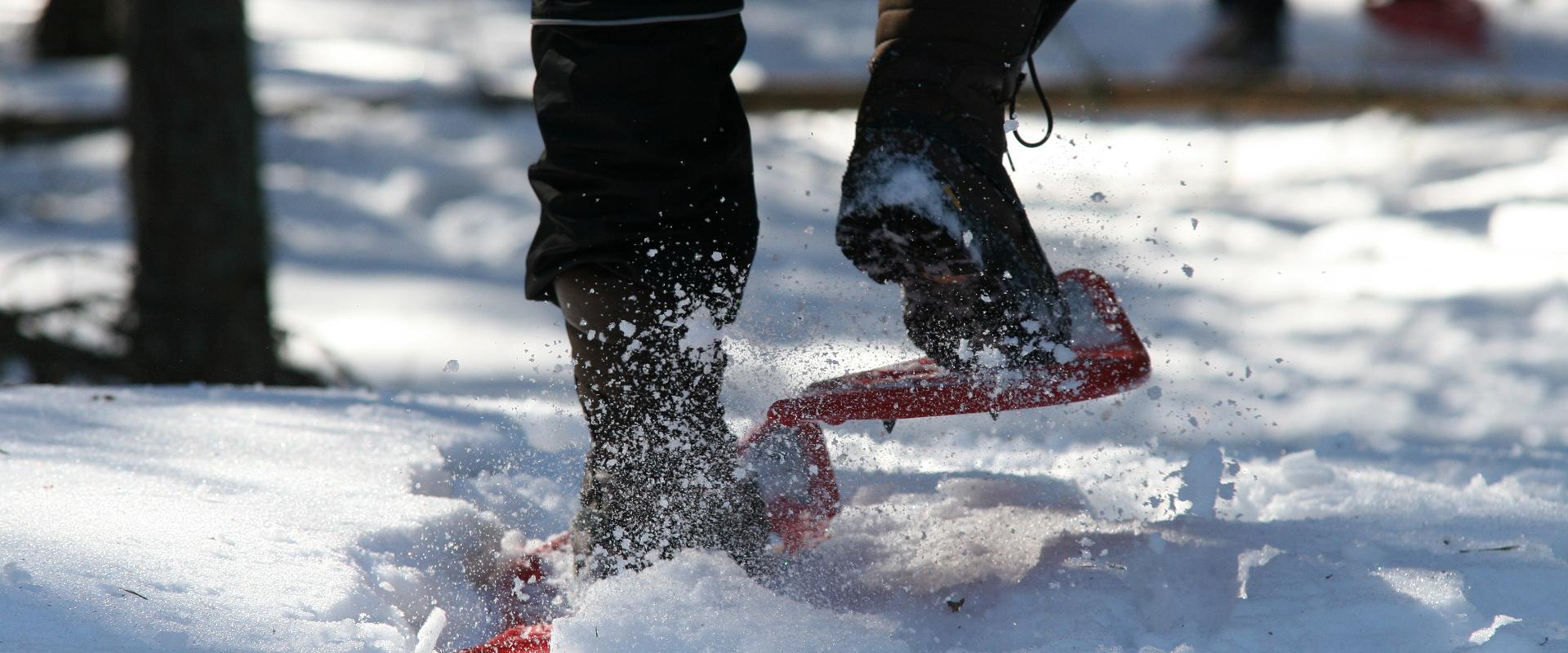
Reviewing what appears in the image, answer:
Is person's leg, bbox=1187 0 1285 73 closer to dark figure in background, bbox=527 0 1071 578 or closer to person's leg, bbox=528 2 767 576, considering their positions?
dark figure in background, bbox=527 0 1071 578

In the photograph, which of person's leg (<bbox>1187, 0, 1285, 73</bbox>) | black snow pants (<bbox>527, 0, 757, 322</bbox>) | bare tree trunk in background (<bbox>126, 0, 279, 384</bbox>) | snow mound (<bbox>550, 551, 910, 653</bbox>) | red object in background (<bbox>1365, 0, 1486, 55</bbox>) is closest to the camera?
snow mound (<bbox>550, 551, 910, 653</bbox>)

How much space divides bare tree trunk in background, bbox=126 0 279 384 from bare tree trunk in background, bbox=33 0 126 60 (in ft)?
18.3

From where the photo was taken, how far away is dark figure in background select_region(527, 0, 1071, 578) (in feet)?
4.50

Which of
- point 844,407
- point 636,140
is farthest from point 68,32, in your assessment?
point 844,407

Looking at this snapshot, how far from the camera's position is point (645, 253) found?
1.39 metres

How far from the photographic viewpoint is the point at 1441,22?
23.2ft

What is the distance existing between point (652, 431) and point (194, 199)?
217 centimetres

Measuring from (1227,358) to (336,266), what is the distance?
2.95 meters

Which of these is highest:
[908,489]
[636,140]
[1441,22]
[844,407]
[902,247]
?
[636,140]

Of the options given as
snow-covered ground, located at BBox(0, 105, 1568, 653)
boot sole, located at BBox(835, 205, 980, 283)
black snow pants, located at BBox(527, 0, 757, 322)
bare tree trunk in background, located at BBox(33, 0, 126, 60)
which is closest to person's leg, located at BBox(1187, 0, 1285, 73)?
snow-covered ground, located at BBox(0, 105, 1568, 653)

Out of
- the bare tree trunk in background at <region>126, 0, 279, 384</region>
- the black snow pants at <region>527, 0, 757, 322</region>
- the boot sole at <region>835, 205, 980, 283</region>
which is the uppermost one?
the black snow pants at <region>527, 0, 757, 322</region>

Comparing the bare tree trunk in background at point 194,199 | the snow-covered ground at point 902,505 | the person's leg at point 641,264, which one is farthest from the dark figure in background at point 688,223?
the bare tree trunk in background at point 194,199

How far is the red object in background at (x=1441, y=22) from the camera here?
22.8 ft

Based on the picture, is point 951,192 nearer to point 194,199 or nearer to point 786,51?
point 194,199
